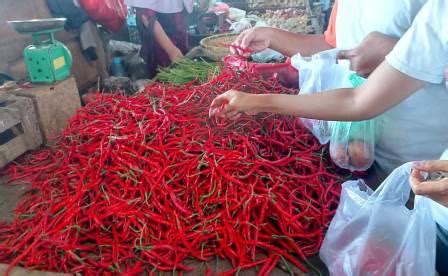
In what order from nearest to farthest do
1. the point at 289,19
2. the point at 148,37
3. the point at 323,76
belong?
the point at 323,76
the point at 148,37
the point at 289,19

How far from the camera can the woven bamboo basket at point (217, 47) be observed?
323cm

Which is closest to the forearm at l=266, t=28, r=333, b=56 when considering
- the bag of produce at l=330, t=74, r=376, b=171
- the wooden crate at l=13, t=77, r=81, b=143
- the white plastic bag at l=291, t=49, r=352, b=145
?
the white plastic bag at l=291, t=49, r=352, b=145

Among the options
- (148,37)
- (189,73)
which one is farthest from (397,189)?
(148,37)

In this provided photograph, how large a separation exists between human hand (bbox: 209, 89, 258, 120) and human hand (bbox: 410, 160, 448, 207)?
639mm

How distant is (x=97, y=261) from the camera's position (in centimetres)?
150

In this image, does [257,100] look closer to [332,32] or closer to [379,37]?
[379,37]

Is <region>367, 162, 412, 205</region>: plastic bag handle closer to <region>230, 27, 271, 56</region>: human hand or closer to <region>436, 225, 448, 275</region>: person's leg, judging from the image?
<region>436, 225, 448, 275</region>: person's leg

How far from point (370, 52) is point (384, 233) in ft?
2.12

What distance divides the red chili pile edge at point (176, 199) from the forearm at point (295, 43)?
1.77ft

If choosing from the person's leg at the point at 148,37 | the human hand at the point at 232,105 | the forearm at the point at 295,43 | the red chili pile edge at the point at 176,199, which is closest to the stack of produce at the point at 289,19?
the person's leg at the point at 148,37

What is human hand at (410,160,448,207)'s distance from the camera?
956 millimetres

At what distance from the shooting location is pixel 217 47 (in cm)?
337

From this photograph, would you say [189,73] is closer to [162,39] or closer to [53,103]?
[53,103]

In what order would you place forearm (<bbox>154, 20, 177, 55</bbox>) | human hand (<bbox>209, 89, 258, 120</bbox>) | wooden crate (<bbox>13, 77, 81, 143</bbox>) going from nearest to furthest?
human hand (<bbox>209, 89, 258, 120</bbox>) → wooden crate (<bbox>13, 77, 81, 143</bbox>) → forearm (<bbox>154, 20, 177, 55</bbox>)
